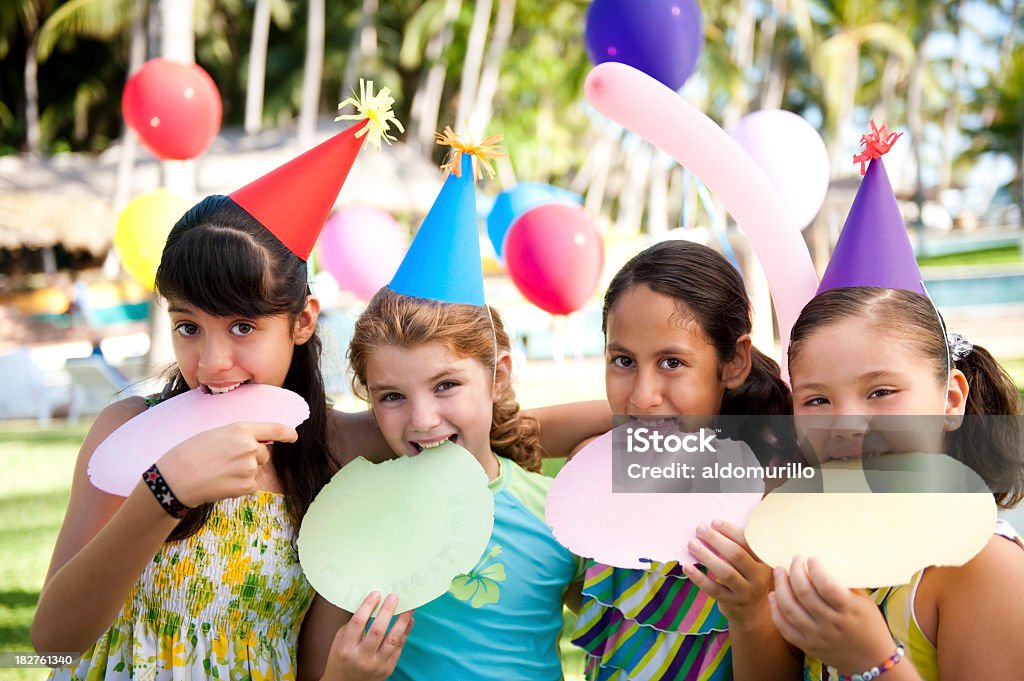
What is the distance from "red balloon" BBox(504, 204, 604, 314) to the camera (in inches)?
181

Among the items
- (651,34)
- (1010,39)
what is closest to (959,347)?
(651,34)

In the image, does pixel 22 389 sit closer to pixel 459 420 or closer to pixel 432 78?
pixel 459 420

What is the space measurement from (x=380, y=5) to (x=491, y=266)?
39.5ft

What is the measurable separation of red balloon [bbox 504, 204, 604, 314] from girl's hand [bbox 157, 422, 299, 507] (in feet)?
10.3

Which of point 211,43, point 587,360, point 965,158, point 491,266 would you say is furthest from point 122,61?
point 965,158

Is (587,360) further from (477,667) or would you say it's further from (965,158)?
(965,158)

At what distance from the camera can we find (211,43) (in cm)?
2659

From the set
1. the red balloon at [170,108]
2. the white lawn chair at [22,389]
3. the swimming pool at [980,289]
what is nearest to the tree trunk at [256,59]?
the white lawn chair at [22,389]

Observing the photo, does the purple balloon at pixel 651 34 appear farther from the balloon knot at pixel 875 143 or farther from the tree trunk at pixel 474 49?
the tree trunk at pixel 474 49

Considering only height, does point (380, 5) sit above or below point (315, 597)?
above

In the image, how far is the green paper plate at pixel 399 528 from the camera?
1660 mm

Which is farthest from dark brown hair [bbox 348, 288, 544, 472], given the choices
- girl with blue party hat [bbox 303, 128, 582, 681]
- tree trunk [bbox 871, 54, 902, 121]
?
tree trunk [bbox 871, 54, 902, 121]

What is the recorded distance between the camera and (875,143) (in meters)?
1.77

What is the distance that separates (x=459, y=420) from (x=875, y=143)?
3.21 ft
